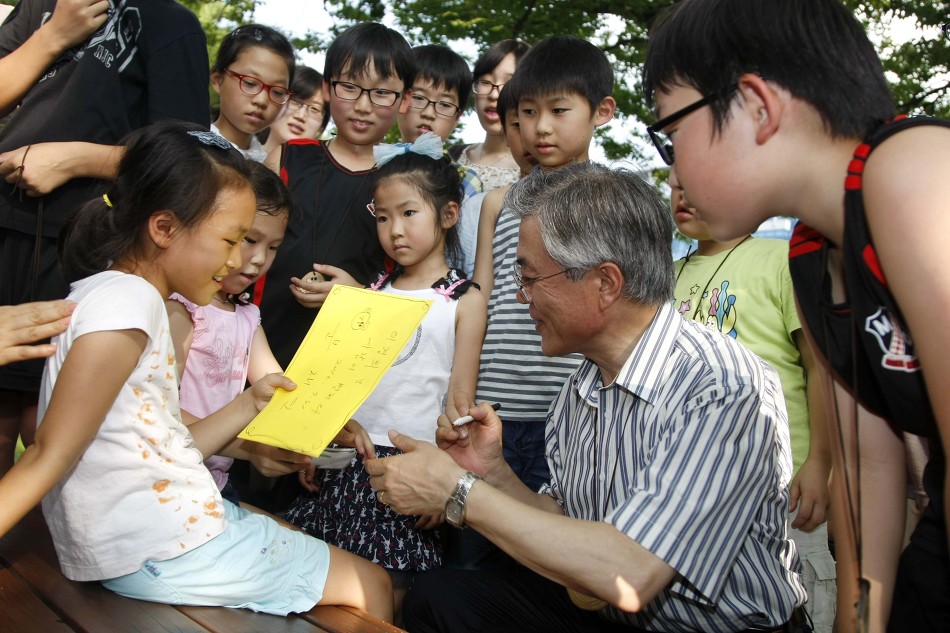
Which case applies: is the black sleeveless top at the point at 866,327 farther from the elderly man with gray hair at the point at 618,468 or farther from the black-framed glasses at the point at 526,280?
the black-framed glasses at the point at 526,280

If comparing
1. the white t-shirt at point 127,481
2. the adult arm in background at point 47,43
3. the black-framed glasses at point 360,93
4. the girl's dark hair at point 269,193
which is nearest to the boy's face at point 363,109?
the black-framed glasses at point 360,93

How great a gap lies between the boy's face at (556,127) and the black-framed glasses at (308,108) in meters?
2.30

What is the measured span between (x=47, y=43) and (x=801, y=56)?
2366mm

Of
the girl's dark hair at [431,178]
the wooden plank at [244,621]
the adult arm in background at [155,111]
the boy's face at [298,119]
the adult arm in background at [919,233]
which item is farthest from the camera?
the boy's face at [298,119]

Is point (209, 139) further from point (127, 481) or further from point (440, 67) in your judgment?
point (440, 67)

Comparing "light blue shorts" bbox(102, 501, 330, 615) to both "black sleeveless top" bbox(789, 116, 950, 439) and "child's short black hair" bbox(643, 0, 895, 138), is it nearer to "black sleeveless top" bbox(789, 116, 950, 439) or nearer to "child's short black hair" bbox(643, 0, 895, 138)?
"black sleeveless top" bbox(789, 116, 950, 439)

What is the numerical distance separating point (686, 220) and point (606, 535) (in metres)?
1.53

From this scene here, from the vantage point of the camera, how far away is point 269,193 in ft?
9.72

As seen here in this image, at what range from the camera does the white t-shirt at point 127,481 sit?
1972 millimetres

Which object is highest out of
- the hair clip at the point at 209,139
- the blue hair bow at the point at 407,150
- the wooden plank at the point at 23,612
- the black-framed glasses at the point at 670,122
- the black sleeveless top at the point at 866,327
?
the black-framed glasses at the point at 670,122

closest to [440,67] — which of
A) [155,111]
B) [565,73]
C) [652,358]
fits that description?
[565,73]

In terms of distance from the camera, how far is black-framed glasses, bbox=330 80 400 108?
12.3 feet

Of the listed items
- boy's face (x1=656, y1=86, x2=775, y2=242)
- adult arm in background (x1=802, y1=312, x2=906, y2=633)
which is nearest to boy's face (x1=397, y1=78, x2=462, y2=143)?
boy's face (x1=656, y1=86, x2=775, y2=242)

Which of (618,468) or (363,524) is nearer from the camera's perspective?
(618,468)
